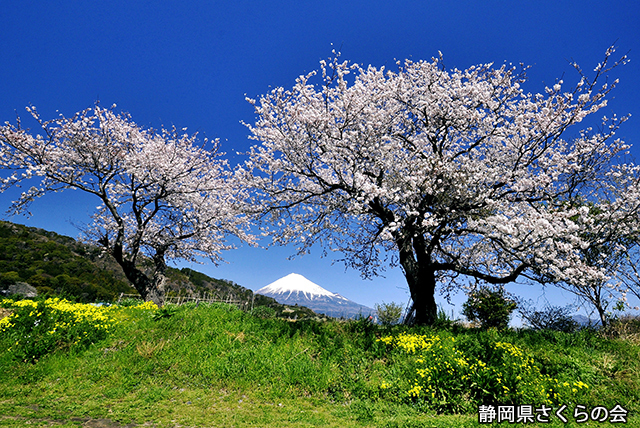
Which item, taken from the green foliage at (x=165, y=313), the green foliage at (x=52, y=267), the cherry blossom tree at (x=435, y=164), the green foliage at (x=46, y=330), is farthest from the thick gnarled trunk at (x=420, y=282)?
the green foliage at (x=52, y=267)

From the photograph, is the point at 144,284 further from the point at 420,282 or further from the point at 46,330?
the point at 420,282

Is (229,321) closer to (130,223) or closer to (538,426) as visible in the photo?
(538,426)

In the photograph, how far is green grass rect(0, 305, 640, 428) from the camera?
210 inches

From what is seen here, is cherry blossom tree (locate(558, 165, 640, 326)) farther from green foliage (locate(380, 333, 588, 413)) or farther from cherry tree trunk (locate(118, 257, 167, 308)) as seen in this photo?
cherry tree trunk (locate(118, 257, 167, 308))

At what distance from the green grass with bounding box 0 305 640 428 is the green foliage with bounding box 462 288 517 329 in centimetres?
601

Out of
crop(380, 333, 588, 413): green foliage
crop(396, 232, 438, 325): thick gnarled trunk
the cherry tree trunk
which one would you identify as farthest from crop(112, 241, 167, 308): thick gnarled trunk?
crop(380, 333, 588, 413): green foliage

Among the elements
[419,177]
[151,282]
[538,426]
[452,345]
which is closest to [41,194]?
[151,282]

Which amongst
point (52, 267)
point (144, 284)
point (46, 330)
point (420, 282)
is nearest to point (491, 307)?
point (420, 282)

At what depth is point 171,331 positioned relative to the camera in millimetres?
8836

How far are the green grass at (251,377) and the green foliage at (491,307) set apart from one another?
6.01m

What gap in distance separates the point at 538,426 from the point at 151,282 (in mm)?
18078

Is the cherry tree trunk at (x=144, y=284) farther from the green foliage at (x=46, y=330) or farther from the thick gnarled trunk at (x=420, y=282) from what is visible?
the thick gnarled trunk at (x=420, y=282)

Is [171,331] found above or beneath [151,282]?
beneath

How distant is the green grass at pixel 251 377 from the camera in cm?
533
